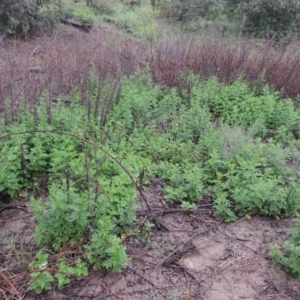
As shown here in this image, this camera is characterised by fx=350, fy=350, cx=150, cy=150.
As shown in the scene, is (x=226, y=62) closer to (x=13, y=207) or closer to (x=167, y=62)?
(x=167, y=62)

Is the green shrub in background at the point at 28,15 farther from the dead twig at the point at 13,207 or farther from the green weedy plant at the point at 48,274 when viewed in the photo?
the green weedy plant at the point at 48,274

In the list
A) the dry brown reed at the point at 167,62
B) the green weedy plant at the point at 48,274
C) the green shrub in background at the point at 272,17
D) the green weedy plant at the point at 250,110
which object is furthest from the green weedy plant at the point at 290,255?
the green shrub in background at the point at 272,17

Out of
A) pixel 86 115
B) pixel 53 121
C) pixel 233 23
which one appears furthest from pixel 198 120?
pixel 233 23

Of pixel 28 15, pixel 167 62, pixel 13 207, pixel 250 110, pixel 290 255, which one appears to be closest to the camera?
pixel 290 255

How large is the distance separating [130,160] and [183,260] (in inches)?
43.9

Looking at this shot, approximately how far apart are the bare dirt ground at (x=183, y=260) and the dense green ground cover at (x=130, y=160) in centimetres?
12

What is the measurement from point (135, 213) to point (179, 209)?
443mm

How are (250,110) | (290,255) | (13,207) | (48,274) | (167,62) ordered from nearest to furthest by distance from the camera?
(48,274), (290,255), (13,207), (250,110), (167,62)

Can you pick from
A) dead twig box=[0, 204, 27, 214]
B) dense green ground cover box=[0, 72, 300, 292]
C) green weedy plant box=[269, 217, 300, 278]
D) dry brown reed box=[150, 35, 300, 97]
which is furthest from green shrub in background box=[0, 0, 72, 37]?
green weedy plant box=[269, 217, 300, 278]

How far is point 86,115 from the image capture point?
163 inches

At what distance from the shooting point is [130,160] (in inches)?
135

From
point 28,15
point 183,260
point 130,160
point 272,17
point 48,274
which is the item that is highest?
point 272,17

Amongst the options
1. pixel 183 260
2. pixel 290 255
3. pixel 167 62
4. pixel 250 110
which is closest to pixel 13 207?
pixel 183 260

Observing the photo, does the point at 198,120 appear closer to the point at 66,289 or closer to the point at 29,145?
the point at 29,145
